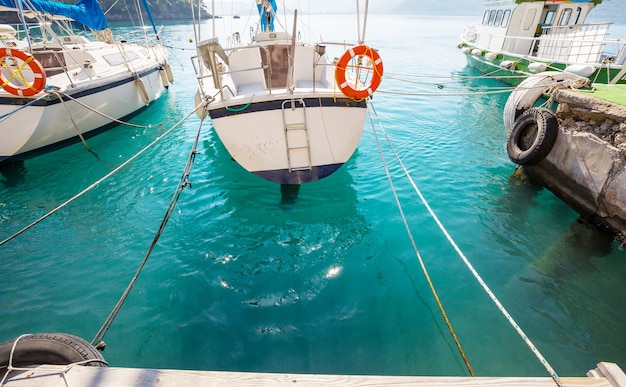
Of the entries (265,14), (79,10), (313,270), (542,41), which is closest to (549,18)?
(542,41)

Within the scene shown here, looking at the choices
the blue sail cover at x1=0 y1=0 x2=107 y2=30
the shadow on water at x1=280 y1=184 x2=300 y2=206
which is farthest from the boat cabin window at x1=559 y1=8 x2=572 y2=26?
the blue sail cover at x1=0 y1=0 x2=107 y2=30

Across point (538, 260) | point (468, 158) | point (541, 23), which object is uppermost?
point (541, 23)

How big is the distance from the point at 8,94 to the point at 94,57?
3873 mm

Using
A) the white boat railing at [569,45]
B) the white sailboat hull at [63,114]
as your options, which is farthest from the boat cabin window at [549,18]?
the white sailboat hull at [63,114]

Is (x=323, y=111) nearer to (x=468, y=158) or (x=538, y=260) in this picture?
(x=538, y=260)

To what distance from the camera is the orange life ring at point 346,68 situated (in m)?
4.05

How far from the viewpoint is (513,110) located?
22.4 ft

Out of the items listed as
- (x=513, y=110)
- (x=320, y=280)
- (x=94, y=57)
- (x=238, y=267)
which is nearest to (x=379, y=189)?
(x=320, y=280)

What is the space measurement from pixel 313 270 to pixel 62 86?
26.4ft

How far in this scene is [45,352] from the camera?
77.7 inches

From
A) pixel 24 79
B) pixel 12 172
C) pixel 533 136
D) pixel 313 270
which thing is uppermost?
pixel 24 79

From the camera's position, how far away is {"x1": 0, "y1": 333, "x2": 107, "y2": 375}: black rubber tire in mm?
1941

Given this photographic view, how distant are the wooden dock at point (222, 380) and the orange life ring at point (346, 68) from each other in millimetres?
3695

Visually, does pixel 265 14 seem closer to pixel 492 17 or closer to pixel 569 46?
pixel 569 46
